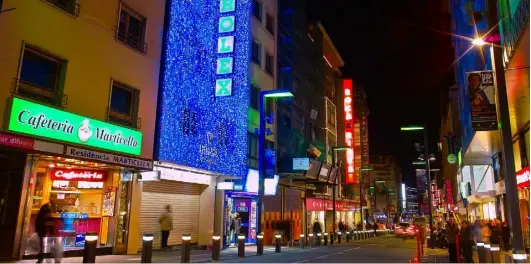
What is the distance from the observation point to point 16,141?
1180cm

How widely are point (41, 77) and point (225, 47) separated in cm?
1028

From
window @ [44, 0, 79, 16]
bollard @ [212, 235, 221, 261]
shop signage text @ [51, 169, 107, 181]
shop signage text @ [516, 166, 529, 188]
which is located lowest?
bollard @ [212, 235, 221, 261]

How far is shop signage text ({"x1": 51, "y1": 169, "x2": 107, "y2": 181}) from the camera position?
15.8 metres

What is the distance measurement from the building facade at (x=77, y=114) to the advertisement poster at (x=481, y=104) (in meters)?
11.8

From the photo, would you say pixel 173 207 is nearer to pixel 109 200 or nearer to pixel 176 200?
pixel 176 200

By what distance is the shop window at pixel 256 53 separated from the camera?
2952 centimetres

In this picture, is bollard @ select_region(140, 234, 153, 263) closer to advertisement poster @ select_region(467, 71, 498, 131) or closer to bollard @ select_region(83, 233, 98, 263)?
bollard @ select_region(83, 233, 98, 263)

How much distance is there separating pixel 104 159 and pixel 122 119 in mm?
2752

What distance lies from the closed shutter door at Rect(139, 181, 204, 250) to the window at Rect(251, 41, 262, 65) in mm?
10603

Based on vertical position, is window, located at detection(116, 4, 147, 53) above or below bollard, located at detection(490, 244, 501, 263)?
above

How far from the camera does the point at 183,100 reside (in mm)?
19719

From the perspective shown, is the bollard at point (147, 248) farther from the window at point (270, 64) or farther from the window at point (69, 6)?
the window at point (270, 64)

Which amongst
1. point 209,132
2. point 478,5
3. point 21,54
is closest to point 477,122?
point 478,5

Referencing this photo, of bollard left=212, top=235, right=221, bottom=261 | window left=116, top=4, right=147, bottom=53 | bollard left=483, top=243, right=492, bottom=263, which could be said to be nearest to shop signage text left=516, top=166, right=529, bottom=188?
bollard left=483, top=243, right=492, bottom=263
